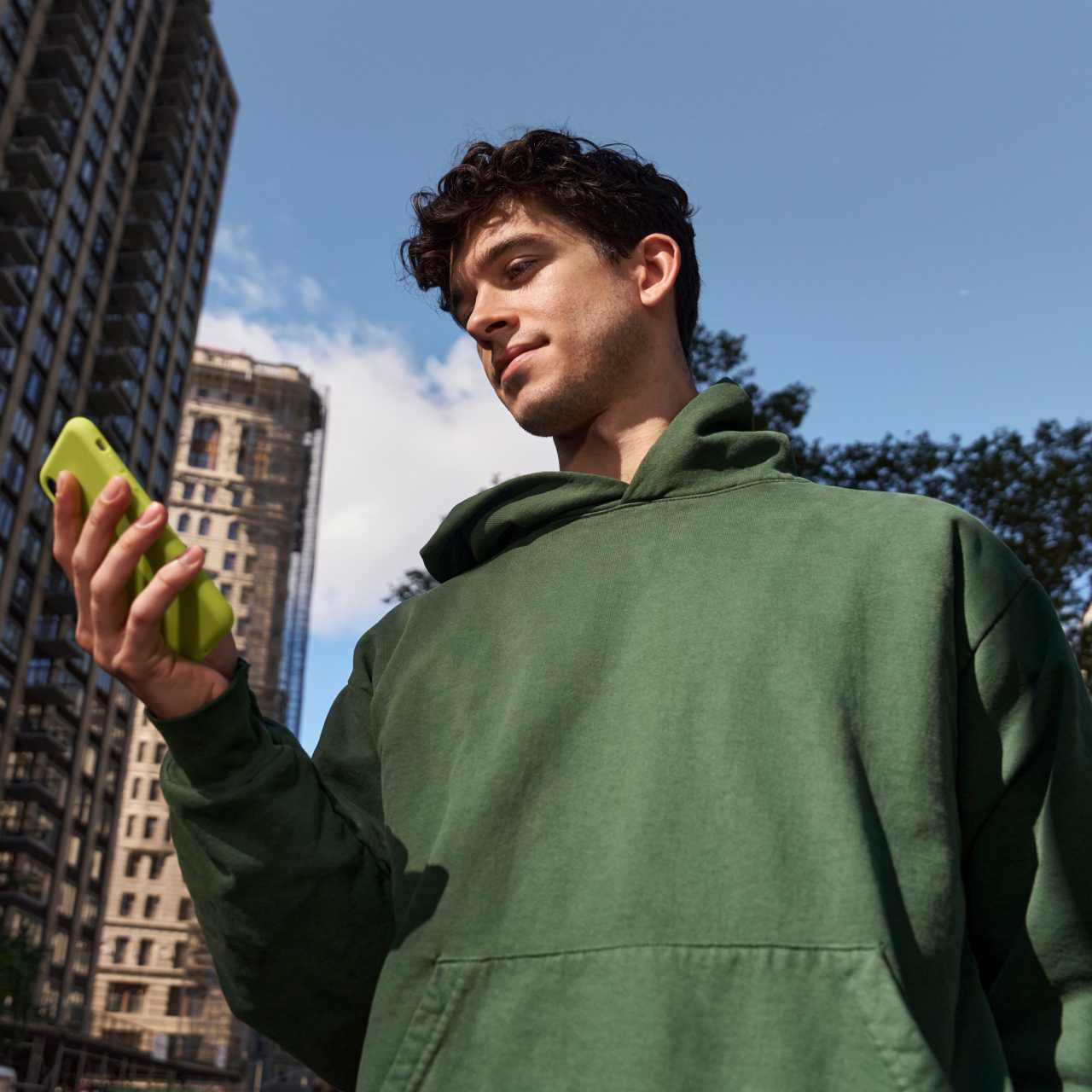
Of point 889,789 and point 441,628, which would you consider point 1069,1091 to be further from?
point 441,628

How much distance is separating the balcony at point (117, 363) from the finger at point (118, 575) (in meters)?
64.6

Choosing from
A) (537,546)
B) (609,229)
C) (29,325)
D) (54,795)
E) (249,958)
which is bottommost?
(249,958)

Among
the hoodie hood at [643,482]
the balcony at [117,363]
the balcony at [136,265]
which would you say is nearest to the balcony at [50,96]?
the balcony at [136,265]

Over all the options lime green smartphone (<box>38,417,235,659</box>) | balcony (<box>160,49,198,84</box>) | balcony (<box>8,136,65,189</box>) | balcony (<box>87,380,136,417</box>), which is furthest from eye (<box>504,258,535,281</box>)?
balcony (<box>160,49,198,84</box>)

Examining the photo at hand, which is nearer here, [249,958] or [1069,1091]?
[1069,1091]

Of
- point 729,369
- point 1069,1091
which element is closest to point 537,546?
point 1069,1091

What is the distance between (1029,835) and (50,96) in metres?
62.2

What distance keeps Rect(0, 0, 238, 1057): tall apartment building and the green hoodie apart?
173 feet

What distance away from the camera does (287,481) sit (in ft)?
337

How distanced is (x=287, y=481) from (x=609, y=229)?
4053 inches

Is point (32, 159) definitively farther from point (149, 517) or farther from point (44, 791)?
point (149, 517)

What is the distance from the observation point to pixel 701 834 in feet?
5.23

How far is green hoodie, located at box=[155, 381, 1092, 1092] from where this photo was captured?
1.48 meters

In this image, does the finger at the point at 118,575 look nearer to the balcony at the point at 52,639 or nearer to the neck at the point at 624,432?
the neck at the point at 624,432
